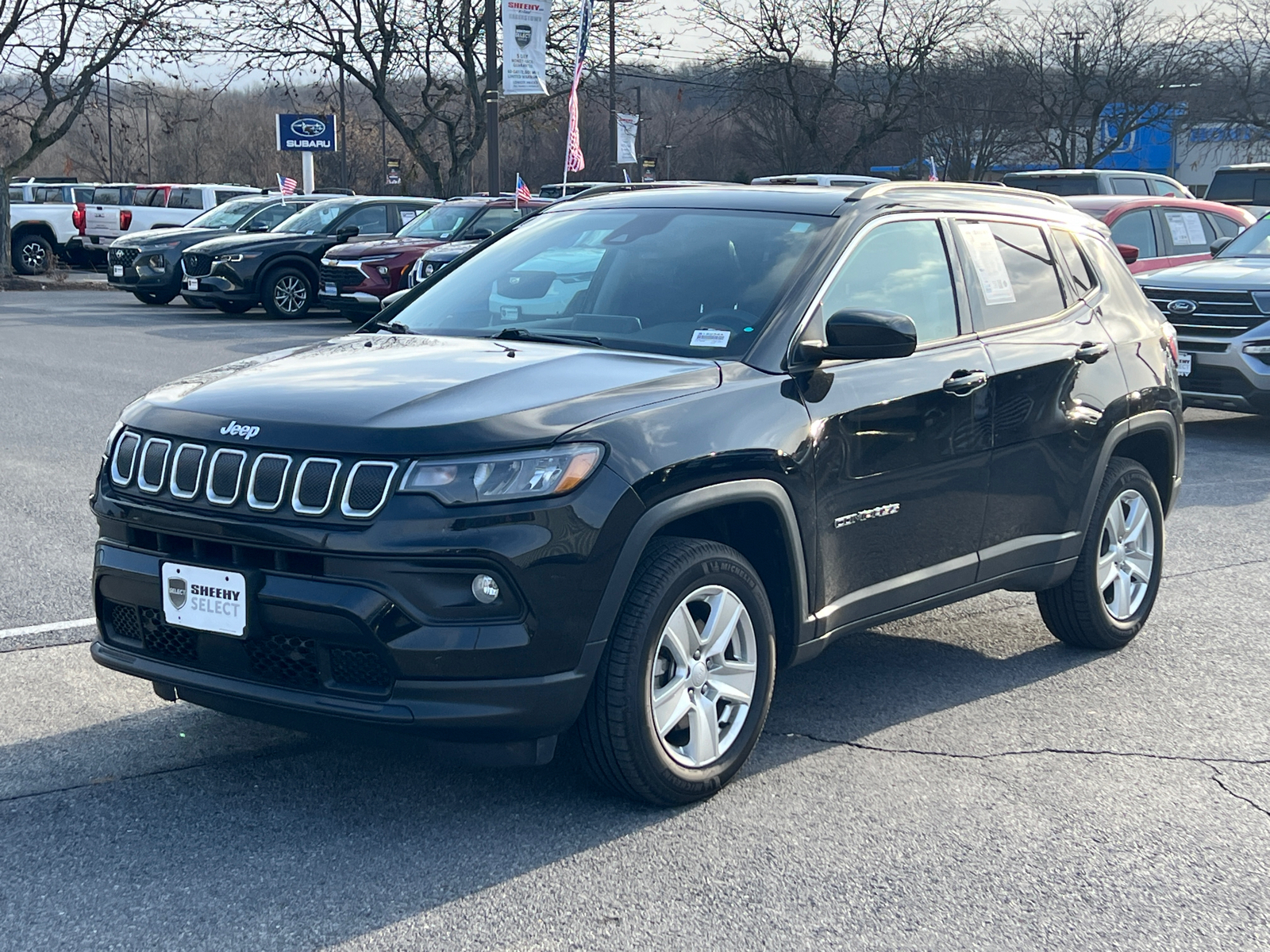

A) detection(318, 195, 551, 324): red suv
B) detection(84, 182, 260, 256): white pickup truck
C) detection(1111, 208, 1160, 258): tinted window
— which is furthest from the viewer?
detection(84, 182, 260, 256): white pickup truck

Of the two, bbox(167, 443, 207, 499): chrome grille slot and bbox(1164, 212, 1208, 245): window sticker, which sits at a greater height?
bbox(1164, 212, 1208, 245): window sticker

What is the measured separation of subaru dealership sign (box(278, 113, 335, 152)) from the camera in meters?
42.4

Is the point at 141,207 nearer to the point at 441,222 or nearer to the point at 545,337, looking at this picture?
the point at 441,222

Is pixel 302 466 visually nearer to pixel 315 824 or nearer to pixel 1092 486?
pixel 315 824

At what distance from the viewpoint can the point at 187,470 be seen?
3.75 m

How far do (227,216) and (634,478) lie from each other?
23.2m

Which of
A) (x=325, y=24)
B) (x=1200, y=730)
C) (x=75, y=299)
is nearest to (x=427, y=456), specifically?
(x=1200, y=730)

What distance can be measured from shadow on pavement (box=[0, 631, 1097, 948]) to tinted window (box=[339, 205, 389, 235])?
18643 mm

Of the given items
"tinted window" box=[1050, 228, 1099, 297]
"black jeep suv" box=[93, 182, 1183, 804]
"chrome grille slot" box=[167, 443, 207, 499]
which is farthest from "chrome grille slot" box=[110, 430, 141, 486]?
"tinted window" box=[1050, 228, 1099, 297]

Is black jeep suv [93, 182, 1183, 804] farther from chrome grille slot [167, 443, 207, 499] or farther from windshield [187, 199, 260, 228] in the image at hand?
windshield [187, 199, 260, 228]

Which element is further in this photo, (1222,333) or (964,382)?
(1222,333)

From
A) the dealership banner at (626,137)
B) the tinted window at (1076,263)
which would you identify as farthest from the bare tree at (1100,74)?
the tinted window at (1076,263)

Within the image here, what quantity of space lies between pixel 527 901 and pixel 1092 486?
305 cm

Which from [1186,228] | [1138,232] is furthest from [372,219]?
[1186,228]
